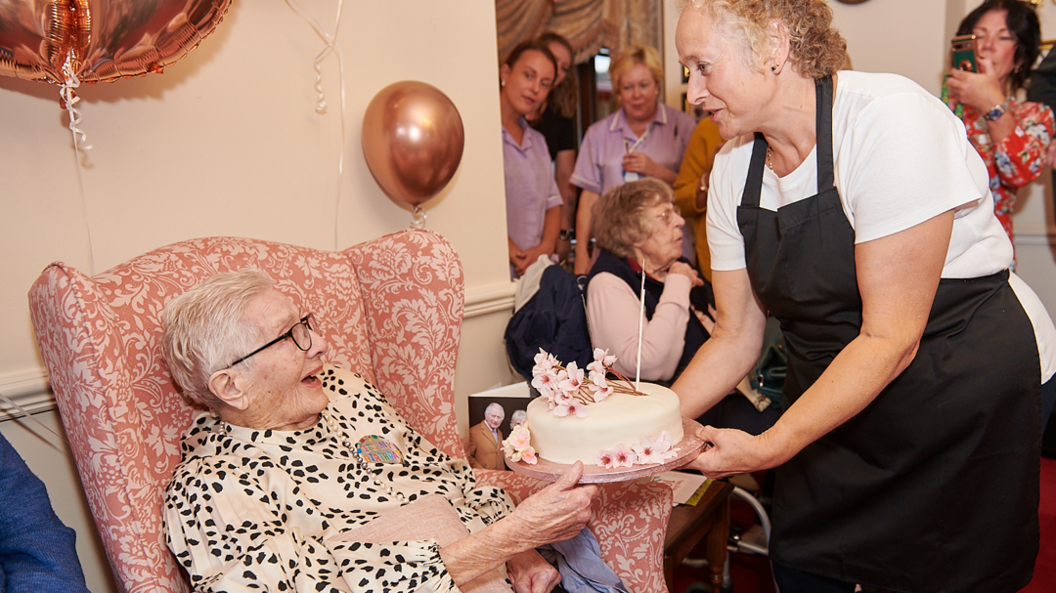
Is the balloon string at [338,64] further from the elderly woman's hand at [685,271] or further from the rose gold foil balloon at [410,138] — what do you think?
the elderly woman's hand at [685,271]

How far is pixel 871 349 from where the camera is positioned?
134 cm

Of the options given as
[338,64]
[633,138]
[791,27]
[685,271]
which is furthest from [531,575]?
[633,138]

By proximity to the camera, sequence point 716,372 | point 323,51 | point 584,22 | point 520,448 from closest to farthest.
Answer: point 520,448
point 716,372
point 323,51
point 584,22

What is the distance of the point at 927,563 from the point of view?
156cm

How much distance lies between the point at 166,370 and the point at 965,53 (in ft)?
10.8

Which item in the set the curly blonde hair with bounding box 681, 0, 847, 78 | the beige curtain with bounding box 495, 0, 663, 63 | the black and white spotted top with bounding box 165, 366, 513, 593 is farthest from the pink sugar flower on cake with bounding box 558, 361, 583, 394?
the beige curtain with bounding box 495, 0, 663, 63

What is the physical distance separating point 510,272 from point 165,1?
1.66m

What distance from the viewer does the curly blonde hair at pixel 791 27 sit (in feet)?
4.47

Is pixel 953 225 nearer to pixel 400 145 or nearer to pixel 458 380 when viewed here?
pixel 400 145

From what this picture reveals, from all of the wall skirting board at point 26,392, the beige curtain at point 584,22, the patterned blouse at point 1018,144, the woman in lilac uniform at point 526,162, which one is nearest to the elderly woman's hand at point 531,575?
the wall skirting board at point 26,392

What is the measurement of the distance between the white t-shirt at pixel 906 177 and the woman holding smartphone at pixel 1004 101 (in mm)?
1876

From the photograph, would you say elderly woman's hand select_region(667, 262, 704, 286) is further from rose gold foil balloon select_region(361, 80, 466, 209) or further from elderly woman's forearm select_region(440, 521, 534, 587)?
elderly woman's forearm select_region(440, 521, 534, 587)

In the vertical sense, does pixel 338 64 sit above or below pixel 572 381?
above

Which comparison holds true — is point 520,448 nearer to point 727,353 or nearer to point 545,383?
point 545,383
